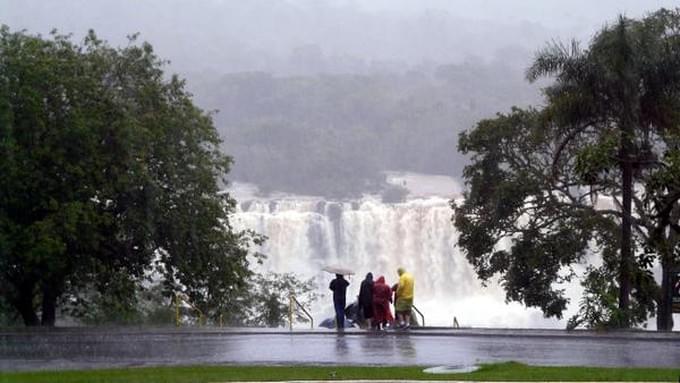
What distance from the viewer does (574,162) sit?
25.3 metres

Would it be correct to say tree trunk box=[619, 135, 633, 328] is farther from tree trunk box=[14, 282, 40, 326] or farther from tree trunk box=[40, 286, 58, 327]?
tree trunk box=[14, 282, 40, 326]

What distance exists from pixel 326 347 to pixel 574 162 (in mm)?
6366

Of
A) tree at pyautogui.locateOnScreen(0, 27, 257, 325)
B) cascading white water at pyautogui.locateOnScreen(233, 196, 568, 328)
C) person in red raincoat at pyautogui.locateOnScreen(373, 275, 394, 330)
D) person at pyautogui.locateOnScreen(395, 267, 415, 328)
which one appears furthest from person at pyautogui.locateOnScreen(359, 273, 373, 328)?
cascading white water at pyautogui.locateOnScreen(233, 196, 568, 328)

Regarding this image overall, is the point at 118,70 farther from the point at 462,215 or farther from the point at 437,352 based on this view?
the point at 437,352

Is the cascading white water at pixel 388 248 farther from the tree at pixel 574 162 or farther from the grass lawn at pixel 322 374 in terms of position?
the grass lawn at pixel 322 374

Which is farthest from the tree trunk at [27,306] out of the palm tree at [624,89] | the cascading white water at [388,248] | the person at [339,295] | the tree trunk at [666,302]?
the cascading white water at [388,248]

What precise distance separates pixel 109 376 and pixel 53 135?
18.9 m

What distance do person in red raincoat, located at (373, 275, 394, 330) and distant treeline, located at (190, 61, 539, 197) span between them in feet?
192

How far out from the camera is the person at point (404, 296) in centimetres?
2762

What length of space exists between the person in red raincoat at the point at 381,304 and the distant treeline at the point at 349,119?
5855 cm

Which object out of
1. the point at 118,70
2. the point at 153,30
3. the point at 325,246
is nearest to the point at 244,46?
the point at 153,30

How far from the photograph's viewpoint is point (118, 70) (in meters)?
39.1

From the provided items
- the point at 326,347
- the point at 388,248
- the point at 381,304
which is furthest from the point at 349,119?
the point at 326,347

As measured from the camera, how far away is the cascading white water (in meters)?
64.4
